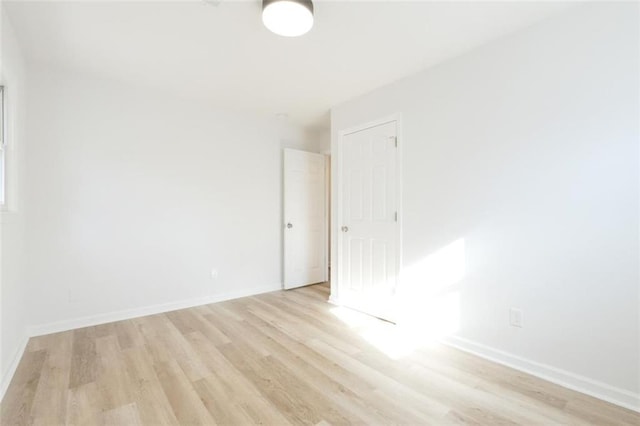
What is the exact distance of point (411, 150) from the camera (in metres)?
2.86

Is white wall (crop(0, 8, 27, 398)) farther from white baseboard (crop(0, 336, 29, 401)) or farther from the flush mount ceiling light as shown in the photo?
the flush mount ceiling light

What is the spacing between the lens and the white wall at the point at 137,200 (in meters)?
2.75

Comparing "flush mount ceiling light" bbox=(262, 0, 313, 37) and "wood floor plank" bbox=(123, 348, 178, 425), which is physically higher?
"flush mount ceiling light" bbox=(262, 0, 313, 37)

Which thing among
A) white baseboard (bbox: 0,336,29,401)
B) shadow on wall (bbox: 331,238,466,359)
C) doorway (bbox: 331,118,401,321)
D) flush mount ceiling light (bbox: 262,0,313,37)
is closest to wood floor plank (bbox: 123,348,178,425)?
white baseboard (bbox: 0,336,29,401)

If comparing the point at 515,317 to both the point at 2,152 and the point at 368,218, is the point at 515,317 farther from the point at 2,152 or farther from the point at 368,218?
the point at 2,152

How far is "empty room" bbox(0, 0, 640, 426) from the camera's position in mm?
1787

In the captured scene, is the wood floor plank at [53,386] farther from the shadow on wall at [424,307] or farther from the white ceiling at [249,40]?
the white ceiling at [249,40]

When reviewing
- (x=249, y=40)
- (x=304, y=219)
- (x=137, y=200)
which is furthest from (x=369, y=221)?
(x=137, y=200)

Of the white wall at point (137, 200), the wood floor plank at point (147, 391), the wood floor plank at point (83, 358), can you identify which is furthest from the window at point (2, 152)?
the wood floor plank at point (147, 391)

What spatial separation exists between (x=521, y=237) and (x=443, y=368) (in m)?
1.12

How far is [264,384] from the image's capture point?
1.94 metres

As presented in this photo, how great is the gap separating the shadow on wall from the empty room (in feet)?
0.07

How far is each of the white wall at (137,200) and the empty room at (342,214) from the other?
2 cm

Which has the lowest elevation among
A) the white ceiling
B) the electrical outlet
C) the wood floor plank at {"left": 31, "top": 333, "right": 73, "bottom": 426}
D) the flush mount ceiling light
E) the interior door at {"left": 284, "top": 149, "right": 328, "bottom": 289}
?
the wood floor plank at {"left": 31, "top": 333, "right": 73, "bottom": 426}
